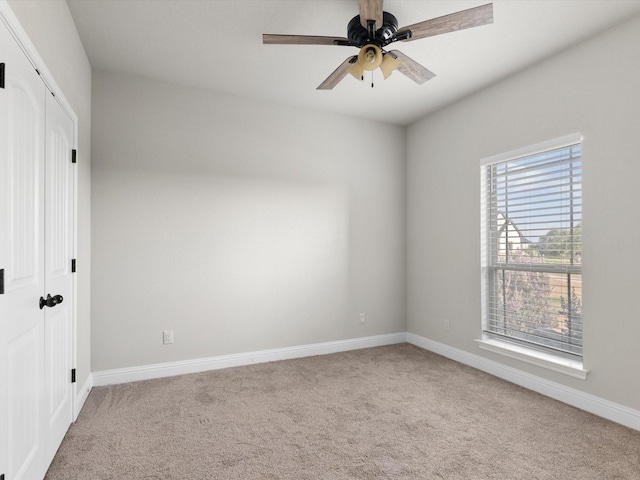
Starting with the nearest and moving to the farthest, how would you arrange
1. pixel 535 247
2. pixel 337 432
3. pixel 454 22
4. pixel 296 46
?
pixel 454 22 → pixel 337 432 → pixel 296 46 → pixel 535 247

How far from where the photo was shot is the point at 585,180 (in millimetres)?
2684

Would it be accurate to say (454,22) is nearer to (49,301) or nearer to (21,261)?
(21,261)

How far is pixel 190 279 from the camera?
135 inches

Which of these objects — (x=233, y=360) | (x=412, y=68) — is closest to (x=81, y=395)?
(x=233, y=360)

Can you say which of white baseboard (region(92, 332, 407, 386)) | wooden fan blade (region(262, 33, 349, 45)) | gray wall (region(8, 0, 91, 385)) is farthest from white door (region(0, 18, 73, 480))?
wooden fan blade (region(262, 33, 349, 45))

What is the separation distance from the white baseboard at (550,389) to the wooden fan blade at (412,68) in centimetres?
253

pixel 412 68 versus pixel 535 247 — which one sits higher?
→ pixel 412 68

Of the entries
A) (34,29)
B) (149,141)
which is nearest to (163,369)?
(149,141)

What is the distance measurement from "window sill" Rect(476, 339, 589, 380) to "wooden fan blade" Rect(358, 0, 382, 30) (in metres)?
2.73

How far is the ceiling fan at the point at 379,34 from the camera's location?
1.92 metres

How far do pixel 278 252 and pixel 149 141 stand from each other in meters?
1.59

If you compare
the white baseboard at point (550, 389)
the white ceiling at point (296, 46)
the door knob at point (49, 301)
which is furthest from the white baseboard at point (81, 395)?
the white baseboard at point (550, 389)

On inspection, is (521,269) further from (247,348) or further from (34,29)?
→ (34,29)

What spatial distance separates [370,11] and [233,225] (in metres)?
2.29
